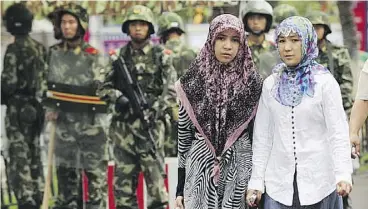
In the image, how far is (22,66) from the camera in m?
6.42

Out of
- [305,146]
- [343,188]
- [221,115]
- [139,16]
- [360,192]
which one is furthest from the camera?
[360,192]

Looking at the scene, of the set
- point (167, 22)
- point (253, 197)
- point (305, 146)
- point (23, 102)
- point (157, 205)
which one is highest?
point (167, 22)

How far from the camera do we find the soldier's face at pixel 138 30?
6259 mm

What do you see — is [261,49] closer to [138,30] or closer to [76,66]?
[138,30]

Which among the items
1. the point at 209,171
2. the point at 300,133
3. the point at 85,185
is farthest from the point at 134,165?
the point at 300,133

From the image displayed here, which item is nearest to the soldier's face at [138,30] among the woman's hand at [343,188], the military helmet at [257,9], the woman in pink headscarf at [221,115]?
the military helmet at [257,9]

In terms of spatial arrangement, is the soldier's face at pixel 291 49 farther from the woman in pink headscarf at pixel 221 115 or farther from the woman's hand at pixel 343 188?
the woman's hand at pixel 343 188

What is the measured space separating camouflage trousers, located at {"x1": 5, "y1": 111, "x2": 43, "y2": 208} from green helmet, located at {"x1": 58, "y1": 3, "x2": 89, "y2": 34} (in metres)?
0.80

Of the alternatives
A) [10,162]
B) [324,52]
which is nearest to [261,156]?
[324,52]

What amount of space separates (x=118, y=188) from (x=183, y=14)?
134 centimetres

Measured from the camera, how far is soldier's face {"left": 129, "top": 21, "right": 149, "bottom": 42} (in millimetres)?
6259

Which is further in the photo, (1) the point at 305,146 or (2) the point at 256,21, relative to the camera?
(2) the point at 256,21

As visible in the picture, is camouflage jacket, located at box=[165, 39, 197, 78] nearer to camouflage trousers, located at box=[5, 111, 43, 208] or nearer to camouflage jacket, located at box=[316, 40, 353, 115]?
camouflage jacket, located at box=[316, 40, 353, 115]

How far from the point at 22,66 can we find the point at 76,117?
1.77ft
